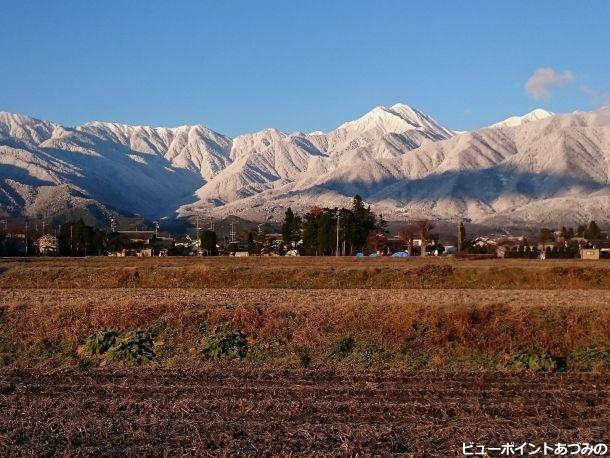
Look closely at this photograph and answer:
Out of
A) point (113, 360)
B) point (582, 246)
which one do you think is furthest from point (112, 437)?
point (582, 246)

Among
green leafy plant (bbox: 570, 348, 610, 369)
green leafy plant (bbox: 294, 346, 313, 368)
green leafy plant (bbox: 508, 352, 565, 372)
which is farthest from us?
green leafy plant (bbox: 294, 346, 313, 368)

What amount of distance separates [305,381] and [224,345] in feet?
11.5

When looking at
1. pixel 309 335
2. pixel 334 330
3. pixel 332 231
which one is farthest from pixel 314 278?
pixel 332 231

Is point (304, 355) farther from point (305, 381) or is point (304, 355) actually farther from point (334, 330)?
point (305, 381)

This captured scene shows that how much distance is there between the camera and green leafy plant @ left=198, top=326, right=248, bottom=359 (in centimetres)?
1764

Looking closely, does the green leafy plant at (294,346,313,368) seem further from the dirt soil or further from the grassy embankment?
the dirt soil

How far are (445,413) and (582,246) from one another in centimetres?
10637

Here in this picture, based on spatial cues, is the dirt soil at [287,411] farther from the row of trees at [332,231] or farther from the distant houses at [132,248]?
the distant houses at [132,248]

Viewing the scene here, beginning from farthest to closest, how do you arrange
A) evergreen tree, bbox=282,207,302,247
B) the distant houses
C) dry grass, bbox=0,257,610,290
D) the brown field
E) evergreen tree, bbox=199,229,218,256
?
evergreen tree, bbox=199,229,218,256, the distant houses, evergreen tree, bbox=282,207,302,247, dry grass, bbox=0,257,610,290, the brown field

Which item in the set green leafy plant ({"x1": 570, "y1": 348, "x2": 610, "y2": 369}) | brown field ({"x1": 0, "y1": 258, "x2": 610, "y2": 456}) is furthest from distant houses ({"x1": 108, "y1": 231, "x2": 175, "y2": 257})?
green leafy plant ({"x1": 570, "y1": 348, "x2": 610, "y2": 369})

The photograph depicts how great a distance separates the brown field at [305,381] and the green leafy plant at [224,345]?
0.21 metres

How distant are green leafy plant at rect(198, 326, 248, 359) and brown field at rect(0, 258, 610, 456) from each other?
207 mm

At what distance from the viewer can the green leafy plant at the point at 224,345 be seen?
17.6m

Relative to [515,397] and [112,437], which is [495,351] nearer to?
[515,397]
